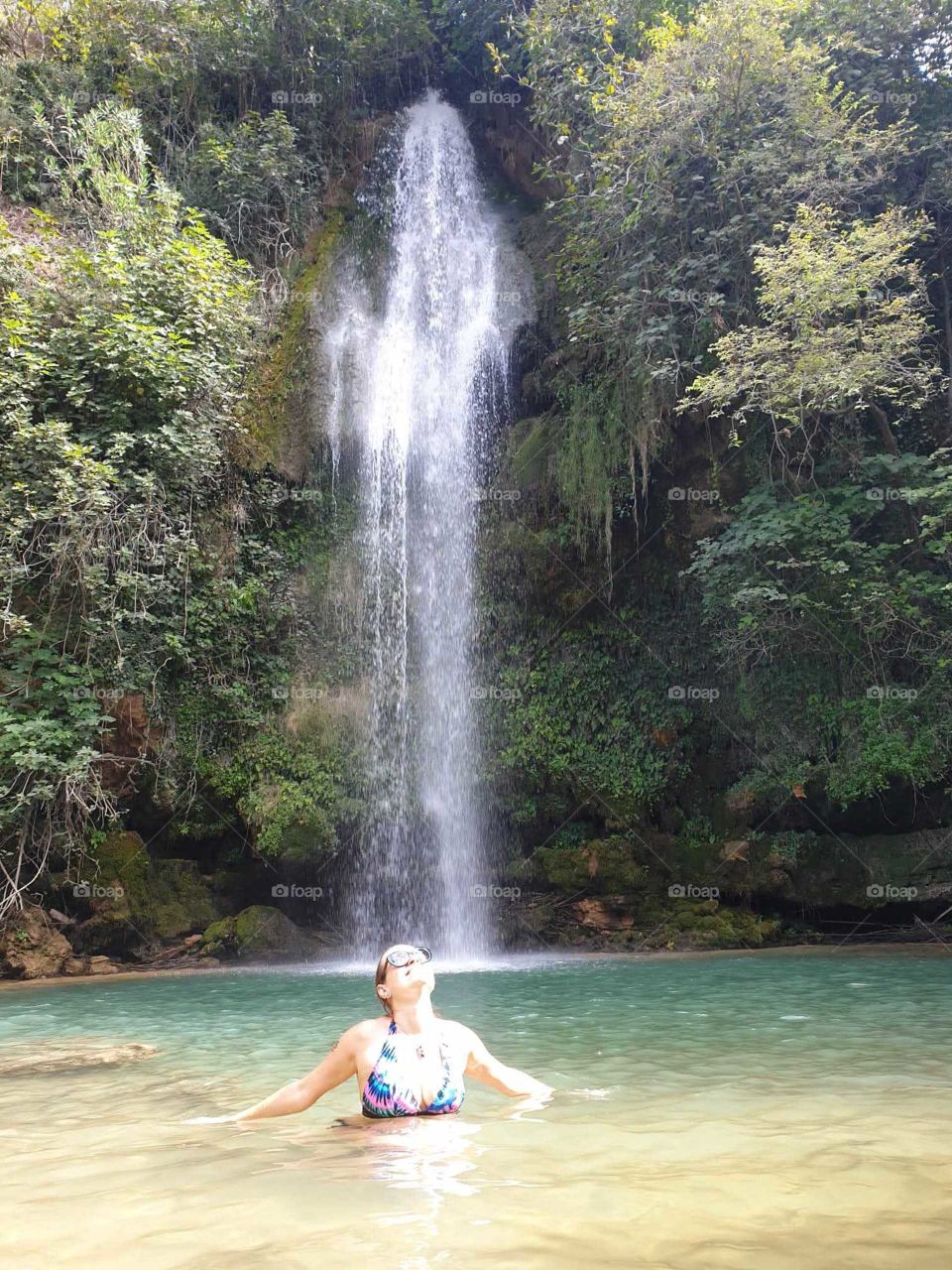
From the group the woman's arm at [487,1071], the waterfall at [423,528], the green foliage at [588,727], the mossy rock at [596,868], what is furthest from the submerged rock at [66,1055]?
the green foliage at [588,727]

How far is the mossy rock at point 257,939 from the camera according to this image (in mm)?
11336

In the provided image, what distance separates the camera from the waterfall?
1202 cm

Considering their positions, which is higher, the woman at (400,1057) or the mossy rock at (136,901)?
the woman at (400,1057)

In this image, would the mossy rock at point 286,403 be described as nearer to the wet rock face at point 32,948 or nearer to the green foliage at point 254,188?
the green foliage at point 254,188

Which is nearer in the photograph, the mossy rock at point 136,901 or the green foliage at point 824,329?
the green foliage at point 824,329

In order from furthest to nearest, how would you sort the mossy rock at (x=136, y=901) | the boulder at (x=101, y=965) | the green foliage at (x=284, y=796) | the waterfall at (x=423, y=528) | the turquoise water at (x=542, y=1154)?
1. the waterfall at (x=423, y=528)
2. the green foliage at (x=284, y=796)
3. the mossy rock at (x=136, y=901)
4. the boulder at (x=101, y=965)
5. the turquoise water at (x=542, y=1154)

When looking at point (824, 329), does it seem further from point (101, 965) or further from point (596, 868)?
point (101, 965)

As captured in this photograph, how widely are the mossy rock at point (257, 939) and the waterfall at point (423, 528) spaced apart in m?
0.76

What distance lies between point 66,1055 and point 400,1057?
132 inches

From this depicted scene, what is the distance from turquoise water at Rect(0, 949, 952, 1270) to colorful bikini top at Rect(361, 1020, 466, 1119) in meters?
0.08

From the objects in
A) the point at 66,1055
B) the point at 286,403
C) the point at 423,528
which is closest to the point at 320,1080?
the point at 66,1055

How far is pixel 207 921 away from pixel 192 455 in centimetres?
566

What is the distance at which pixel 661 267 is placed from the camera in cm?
1234

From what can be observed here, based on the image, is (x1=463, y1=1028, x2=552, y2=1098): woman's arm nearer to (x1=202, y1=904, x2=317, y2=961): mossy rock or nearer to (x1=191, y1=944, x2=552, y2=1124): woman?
(x1=191, y1=944, x2=552, y2=1124): woman
